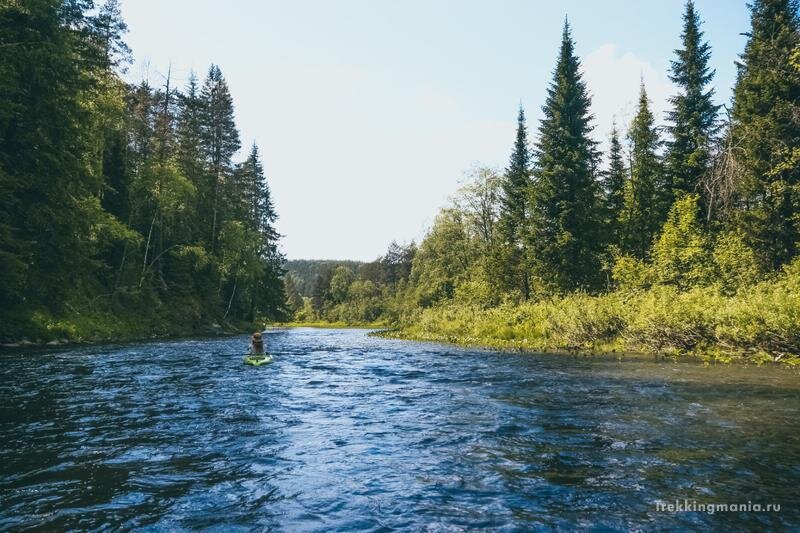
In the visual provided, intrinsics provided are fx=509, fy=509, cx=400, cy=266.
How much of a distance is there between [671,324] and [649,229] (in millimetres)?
25625

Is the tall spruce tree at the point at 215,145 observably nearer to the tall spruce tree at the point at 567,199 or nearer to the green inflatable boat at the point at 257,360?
the tall spruce tree at the point at 567,199

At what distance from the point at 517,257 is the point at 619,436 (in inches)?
1480

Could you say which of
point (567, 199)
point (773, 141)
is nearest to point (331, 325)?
point (567, 199)

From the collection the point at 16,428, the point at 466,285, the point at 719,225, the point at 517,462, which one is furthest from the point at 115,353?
the point at 719,225

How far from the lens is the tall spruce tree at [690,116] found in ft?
133

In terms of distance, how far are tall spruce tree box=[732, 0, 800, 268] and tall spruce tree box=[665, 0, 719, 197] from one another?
7.60m

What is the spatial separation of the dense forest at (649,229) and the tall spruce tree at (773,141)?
80 millimetres

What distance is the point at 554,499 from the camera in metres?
6.27

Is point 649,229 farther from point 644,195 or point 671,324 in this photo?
point 671,324

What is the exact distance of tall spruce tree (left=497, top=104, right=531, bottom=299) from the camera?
147 feet

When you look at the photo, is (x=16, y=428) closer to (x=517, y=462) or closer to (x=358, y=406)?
(x=358, y=406)

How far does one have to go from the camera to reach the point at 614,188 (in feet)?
165

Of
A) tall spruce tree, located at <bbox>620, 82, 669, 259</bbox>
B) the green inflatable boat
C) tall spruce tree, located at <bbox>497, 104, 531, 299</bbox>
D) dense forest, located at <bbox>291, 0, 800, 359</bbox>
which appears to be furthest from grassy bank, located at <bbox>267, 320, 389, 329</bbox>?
the green inflatable boat

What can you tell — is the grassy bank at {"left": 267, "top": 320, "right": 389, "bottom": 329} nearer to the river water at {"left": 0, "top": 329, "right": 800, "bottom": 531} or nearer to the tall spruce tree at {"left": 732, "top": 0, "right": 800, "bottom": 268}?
the tall spruce tree at {"left": 732, "top": 0, "right": 800, "bottom": 268}
